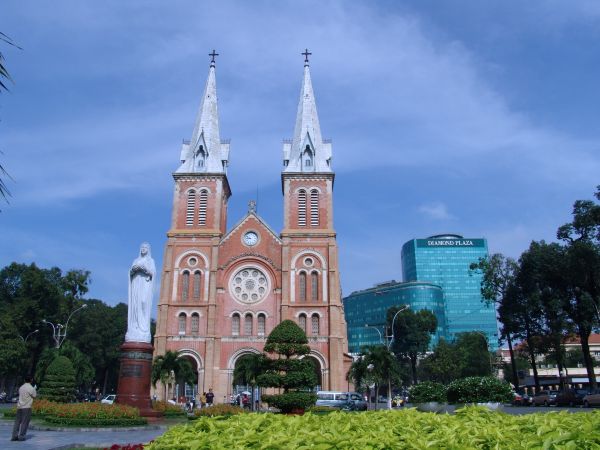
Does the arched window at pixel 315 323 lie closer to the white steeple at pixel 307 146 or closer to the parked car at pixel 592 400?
the white steeple at pixel 307 146

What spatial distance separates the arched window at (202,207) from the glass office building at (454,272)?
91424mm

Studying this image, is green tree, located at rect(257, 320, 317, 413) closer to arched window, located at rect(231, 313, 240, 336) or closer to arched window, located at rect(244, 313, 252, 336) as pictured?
arched window, located at rect(244, 313, 252, 336)

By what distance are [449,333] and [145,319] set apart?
11318 centimetres

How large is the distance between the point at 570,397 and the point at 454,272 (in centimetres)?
9658

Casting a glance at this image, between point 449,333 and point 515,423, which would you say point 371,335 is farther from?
point 515,423

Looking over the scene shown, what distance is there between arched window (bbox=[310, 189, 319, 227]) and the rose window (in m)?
6.18

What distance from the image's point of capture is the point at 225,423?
5.12 m

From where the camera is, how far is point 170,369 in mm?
36438

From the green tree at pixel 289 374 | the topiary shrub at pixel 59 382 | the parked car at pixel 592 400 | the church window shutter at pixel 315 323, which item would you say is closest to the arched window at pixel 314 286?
→ the church window shutter at pixel 315 323

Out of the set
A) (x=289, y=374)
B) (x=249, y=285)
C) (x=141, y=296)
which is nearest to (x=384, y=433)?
(x=141, y=296)

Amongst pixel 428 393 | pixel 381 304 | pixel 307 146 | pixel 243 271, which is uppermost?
pixel 307 146

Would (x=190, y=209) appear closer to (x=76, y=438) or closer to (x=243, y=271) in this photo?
(x=243, y=271)

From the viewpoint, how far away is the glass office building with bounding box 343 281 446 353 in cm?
11538

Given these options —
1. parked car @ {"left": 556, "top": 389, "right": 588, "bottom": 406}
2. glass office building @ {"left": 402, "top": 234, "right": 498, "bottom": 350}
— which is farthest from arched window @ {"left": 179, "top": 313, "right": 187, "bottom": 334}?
glass office building @ {"left": 402, "top": 234, "right": 498, "bottom": 350}
